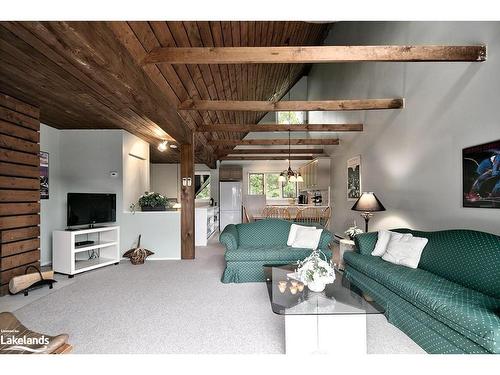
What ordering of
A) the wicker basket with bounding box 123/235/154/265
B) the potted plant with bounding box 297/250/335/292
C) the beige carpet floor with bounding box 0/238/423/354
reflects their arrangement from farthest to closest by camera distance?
the wicker basket with bounding box 123/235/154/265, the potted plant with bounding box 297/250/335/292, the beige carpet floor with bounding box 0/238/423/354

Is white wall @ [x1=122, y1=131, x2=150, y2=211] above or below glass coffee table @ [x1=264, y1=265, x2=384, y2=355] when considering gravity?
above

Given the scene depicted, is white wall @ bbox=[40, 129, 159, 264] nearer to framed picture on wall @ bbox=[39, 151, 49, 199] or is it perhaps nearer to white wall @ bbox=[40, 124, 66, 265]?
white wall @ bbox=[40, 124, 66, 265]

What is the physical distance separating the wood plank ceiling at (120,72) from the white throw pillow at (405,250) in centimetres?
326

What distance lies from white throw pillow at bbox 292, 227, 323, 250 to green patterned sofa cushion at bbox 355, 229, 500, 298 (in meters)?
1.40

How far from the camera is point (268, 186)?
378 inches

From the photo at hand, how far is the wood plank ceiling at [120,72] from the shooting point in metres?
1.86

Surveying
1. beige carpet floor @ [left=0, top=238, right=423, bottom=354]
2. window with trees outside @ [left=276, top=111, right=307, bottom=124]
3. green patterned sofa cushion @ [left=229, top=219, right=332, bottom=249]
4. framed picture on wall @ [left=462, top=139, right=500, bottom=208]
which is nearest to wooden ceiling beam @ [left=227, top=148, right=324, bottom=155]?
window with trees outside @ [left=276, top=111, right=307, bottom=124]

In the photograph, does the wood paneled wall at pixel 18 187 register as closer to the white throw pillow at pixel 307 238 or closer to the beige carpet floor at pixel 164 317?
the beige carpet floor at pixel 164 317

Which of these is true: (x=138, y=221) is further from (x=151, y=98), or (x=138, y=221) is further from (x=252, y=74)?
(x=252, y=74)

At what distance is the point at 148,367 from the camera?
31.1 inches

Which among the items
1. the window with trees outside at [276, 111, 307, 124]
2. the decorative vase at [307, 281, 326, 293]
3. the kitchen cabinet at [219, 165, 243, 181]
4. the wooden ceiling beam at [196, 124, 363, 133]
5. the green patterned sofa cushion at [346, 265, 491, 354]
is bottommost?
the green patterned sofa cushion at [346, 265, 491, 354]

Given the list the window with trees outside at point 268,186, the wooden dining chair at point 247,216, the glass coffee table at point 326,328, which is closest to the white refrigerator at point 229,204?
the wooden dining chair at point 247,216

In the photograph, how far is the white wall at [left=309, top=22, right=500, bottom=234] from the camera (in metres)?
2.52

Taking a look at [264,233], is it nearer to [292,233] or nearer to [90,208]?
[292,233]
